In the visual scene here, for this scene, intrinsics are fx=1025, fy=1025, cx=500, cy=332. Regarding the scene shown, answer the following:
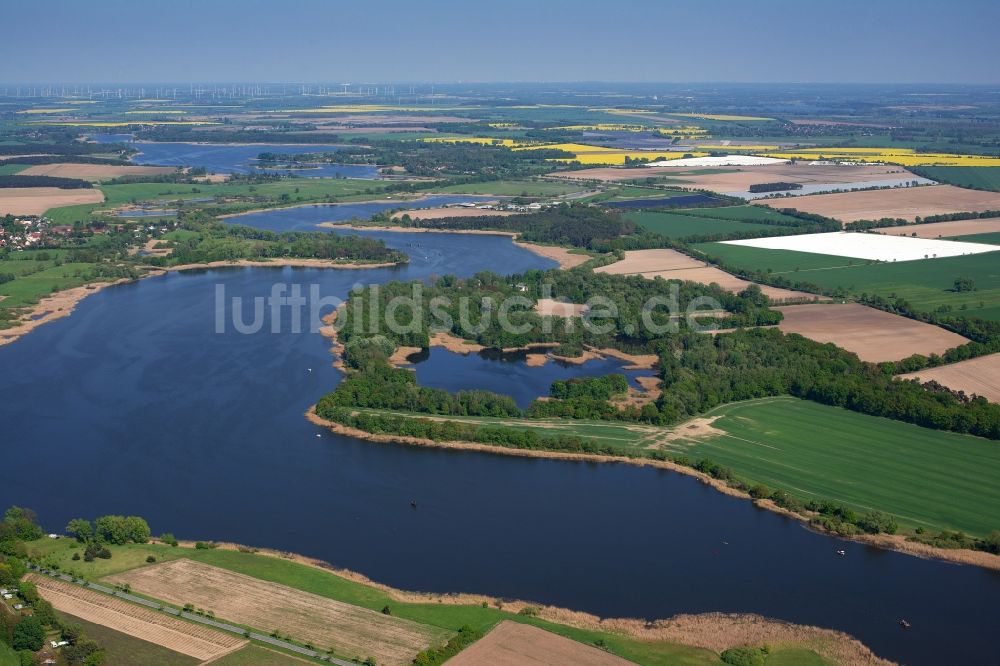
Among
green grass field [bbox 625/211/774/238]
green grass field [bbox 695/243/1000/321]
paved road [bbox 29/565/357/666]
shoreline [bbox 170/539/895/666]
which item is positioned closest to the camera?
paved road [bbox 29/565/357/666]

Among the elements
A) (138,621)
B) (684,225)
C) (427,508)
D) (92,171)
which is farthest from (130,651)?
(92,171)

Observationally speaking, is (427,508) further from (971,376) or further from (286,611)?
(971,376)

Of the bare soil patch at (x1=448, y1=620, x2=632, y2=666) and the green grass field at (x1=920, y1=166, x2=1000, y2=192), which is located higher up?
the green grass field at (x1=920, y1=166, x2=1000, y2=192)

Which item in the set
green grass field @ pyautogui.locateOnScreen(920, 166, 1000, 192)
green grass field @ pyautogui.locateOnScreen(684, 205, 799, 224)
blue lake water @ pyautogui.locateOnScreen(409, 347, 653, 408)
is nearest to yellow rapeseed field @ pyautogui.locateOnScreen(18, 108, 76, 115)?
green grass field @ pyautogui.locateOnScreen(684, 205, 799, 224)

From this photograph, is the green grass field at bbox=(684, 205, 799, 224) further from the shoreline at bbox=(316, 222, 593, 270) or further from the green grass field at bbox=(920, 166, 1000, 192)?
the green grass field at bbox=(920, 166, 1000, 192)

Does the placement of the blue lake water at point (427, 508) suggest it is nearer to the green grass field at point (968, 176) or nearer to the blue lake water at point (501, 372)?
the blue lake water at point (501, 372)

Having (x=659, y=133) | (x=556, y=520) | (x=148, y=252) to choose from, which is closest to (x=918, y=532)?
(x=556, y=520)

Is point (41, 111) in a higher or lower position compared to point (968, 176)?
higher
